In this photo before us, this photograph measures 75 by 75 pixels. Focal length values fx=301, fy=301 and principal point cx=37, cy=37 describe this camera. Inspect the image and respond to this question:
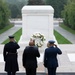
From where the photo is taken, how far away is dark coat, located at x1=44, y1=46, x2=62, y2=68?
8.83 meters

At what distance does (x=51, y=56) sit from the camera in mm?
8891

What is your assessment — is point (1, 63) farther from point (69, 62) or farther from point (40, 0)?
point (40, 0)

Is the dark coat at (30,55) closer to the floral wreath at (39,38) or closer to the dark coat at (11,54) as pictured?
the dark coat at (11,54)

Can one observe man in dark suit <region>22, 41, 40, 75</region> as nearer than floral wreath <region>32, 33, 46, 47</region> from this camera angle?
Yes

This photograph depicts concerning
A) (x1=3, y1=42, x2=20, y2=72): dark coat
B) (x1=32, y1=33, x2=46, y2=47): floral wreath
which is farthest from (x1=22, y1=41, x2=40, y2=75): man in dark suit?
(x1=32, y1=33, x2=46, y2=47): floral wreath

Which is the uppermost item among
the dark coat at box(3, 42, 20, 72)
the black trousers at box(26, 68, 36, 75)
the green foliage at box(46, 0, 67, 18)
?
the dark coat at box(3, 42, 20, 72)

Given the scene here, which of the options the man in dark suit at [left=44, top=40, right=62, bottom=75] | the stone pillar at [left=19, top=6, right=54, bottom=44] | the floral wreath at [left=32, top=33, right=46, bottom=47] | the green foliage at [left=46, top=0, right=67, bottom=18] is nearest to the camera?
the man in dark suit at [left=44, top=40, right=62, bottom=75]

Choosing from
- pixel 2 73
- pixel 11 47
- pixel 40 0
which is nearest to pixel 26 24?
pixel 40 0

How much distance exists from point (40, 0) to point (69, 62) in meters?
5.49

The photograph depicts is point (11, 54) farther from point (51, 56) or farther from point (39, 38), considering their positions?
point (39, 38)

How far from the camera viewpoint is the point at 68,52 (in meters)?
15.8

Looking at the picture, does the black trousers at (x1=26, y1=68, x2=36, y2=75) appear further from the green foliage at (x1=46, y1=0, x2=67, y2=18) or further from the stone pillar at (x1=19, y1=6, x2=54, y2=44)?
the green foliage at (x1=46, y1=0, x2=67, y2=18)

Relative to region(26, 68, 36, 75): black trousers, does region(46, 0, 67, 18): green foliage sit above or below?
below

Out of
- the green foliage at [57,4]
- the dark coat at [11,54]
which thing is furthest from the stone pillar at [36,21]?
the green foliage at [57,4]
